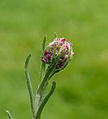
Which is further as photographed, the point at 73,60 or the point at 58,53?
the point at 73,60

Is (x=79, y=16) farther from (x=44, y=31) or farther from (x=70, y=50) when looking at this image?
(x=70, y=50)

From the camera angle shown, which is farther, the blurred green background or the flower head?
the blurred green background

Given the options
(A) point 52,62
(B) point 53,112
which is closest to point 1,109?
(B) point 53,112

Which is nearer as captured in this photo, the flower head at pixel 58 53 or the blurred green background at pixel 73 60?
the flower head at pixel 58 53

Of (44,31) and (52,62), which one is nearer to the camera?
(52,62)
